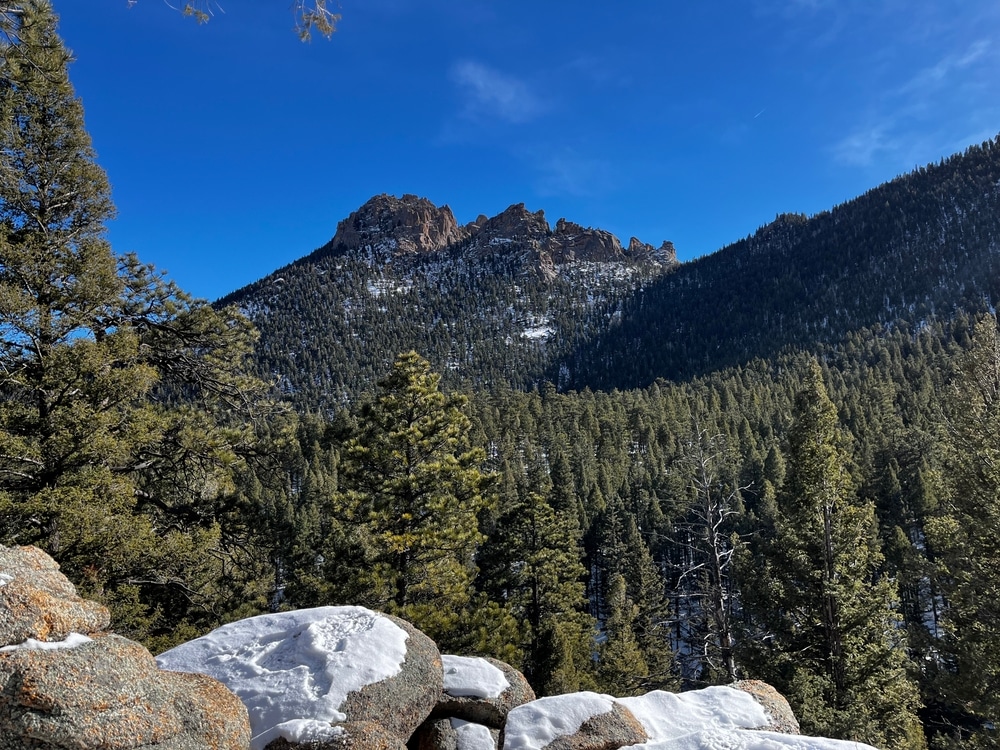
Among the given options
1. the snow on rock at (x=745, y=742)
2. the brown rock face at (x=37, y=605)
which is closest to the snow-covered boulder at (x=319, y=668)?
the brown rock face at (x=37, y=605)

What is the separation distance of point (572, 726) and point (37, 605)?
5.21 m

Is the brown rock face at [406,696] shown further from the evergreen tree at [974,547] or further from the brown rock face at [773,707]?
the evergreen tree at [974,547]

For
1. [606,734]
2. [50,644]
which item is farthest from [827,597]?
[50,644]

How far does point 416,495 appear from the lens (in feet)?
51.7

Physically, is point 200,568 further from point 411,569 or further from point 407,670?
point 407,670

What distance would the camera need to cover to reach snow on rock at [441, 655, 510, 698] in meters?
6.39

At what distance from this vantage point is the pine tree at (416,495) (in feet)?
48.7

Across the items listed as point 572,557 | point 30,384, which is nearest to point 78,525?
point 30,384

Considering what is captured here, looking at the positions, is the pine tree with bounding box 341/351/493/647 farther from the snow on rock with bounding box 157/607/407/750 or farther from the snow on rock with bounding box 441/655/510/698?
the snow on rock with bounding box 157/607/407/750

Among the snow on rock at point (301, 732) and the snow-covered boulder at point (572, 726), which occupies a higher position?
the snow on rock at point (301, 732)

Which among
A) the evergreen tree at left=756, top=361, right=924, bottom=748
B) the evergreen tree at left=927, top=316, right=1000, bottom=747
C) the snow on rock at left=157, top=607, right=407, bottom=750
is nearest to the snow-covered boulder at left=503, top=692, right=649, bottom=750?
the snow on rock at left=157, top=607, right=407, bottom=750

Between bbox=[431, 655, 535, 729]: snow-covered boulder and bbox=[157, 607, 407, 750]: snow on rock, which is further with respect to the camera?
bbox=[431, 655, 535, 729]: snow-covered boulder

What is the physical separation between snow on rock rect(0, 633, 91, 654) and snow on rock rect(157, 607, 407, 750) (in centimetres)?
177

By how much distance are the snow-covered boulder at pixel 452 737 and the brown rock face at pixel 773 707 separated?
320cm
